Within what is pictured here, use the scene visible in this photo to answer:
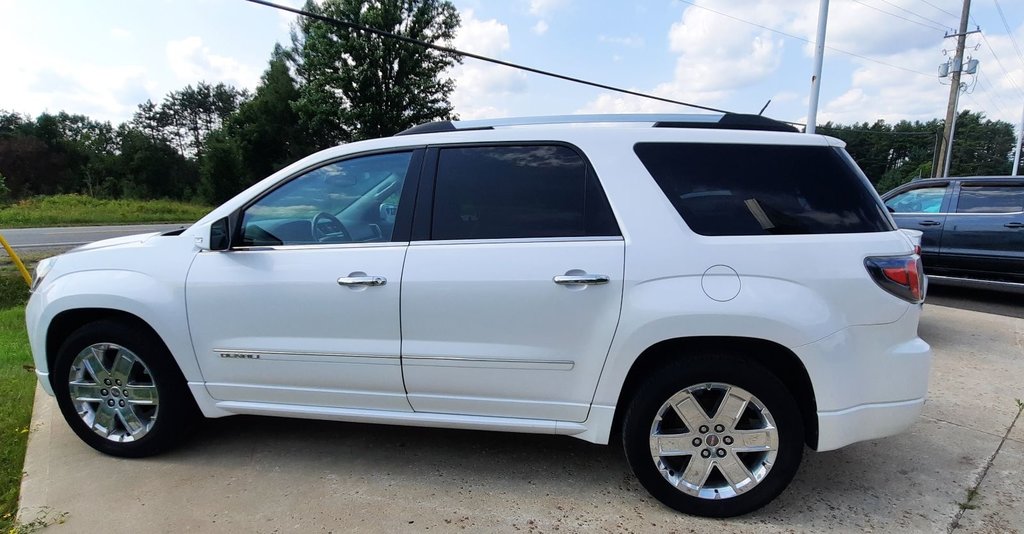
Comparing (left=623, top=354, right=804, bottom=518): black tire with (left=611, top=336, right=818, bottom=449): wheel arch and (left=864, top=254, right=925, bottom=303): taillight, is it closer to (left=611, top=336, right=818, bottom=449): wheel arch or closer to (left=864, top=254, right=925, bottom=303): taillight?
(left=611, top=336, right=818, bottom=449): wheel arch

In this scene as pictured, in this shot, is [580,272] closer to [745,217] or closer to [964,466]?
[745,217]

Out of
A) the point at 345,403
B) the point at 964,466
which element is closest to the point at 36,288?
the point at 345,403

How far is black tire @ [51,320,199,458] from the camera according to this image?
3000mm

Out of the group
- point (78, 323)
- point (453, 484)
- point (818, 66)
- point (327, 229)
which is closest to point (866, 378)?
point (453, 484)

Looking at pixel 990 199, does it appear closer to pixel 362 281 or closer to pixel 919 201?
pixel 919 201

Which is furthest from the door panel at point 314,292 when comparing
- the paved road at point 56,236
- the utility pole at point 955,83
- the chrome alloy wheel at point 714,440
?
the utility pole at point 955,83

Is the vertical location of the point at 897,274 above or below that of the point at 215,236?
below

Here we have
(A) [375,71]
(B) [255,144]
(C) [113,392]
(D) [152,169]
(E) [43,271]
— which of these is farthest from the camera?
(D) [152,169]

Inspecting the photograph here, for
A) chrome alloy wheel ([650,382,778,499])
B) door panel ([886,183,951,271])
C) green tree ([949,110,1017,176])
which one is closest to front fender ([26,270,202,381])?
chrome alloy wheel ([650,382,778,499])

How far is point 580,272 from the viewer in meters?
2.45

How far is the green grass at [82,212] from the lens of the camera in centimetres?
2156

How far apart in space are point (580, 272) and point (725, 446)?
103cm

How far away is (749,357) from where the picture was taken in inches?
97.2

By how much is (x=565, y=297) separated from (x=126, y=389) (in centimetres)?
252
